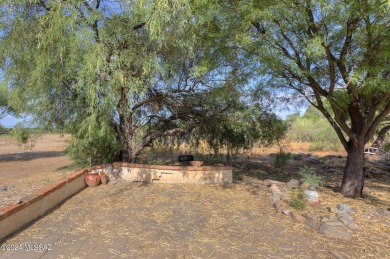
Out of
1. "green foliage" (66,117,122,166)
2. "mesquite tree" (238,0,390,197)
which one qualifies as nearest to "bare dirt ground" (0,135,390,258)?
"green foliage" (66,117,122,166)

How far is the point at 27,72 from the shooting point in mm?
5910

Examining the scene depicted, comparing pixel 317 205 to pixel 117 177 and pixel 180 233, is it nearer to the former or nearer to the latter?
pixel 180 233

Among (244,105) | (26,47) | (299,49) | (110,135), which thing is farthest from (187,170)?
(26,47)

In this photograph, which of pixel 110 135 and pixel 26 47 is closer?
pixel 26 47

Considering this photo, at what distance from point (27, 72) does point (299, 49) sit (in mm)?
5929

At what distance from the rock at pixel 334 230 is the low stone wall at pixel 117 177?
3.48 m

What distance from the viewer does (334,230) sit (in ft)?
12.8

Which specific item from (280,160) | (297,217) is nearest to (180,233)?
(297,217)

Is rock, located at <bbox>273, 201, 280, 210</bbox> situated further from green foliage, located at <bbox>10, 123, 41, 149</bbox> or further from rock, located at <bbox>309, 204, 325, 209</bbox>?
green foliage, located at <bbox>10, 123, 41, 149</bbox>

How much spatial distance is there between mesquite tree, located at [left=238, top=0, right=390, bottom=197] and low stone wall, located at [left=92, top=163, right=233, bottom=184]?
2841 mm

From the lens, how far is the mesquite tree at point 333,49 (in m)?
4.61

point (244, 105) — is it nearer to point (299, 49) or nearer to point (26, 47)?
point (299, 49)

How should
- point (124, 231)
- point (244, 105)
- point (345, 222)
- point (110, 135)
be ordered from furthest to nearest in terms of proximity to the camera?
1. point (244, 105)
2. point (110, 135)
3. point (345, 222)
4. point (124, 231)

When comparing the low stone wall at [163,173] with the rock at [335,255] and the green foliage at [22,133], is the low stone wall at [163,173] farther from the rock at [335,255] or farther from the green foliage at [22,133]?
the rock at [335,255]
